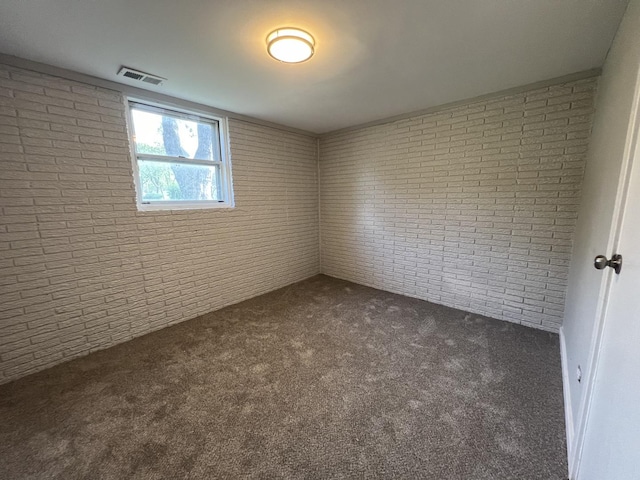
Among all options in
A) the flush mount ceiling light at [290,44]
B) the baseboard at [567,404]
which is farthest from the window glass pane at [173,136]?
the baseboard at [567,404]

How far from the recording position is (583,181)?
7.49 feet

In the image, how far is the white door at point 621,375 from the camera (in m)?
0.75

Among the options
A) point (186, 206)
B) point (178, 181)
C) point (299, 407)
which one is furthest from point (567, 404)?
point (178, 181)

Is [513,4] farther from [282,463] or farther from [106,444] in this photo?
[106,444]


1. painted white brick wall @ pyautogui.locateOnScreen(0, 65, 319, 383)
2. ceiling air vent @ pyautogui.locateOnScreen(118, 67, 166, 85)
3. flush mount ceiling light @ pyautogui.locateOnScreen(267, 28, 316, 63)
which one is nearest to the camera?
flush mount ceiling light @ pyautogui.locateOnScreen(267, 28, 316, 63)

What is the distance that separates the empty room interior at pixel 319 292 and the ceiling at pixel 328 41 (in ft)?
0.06

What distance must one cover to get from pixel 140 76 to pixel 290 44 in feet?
4.89

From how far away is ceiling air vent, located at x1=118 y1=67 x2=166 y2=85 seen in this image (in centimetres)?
210

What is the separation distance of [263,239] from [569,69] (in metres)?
3.65

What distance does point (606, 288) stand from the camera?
1.18 meters

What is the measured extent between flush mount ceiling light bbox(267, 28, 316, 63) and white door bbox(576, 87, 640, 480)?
68.3 inches

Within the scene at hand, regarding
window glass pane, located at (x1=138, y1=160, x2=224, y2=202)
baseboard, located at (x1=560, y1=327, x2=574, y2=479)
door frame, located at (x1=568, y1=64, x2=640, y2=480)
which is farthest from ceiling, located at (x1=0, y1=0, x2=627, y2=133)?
baseboard, located at (x1=560, y1=327, x2=574, y2=479)

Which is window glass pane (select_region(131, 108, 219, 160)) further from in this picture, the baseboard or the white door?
the baseboard

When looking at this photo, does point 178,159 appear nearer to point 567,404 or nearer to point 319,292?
point 319,292
